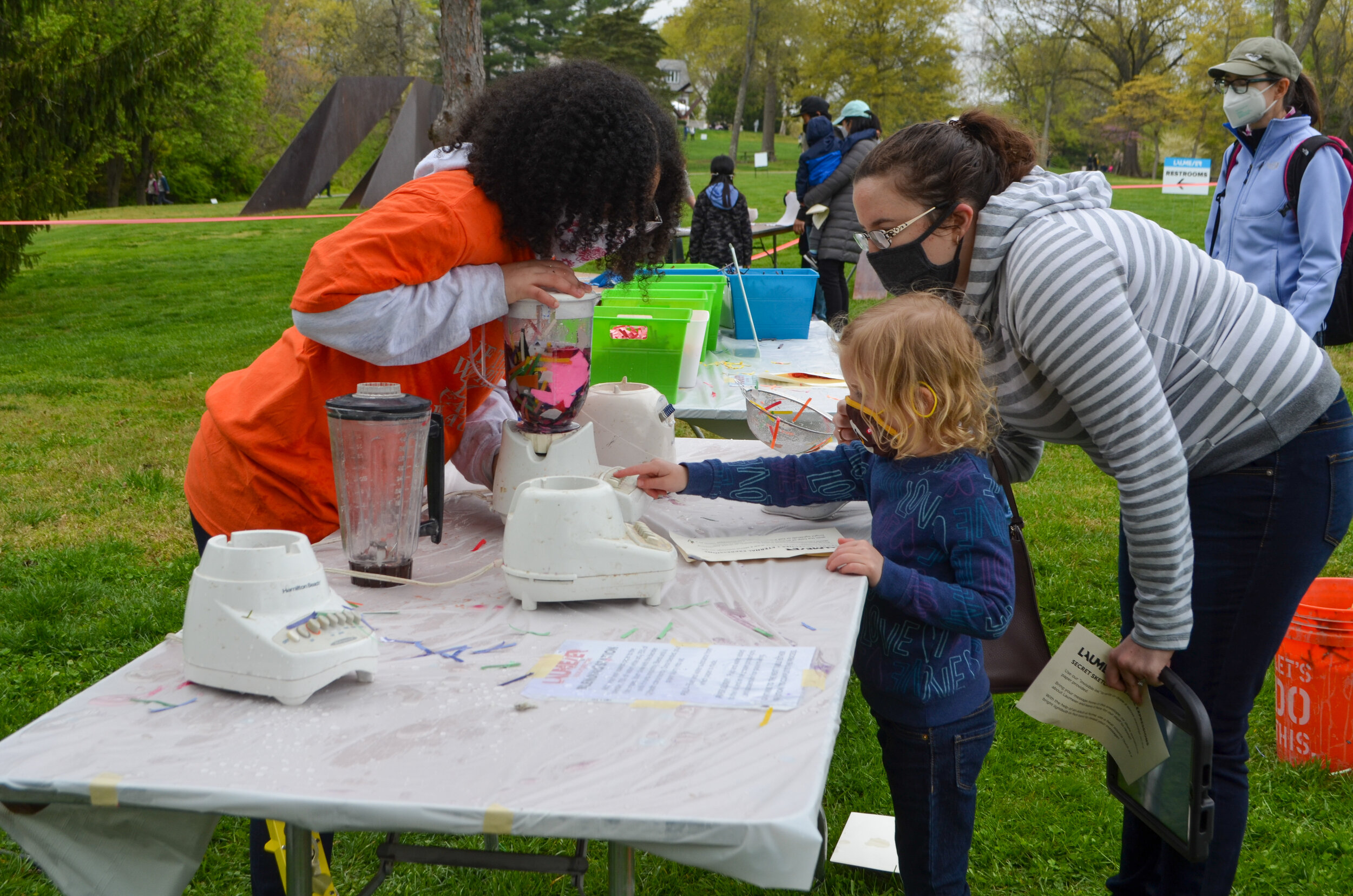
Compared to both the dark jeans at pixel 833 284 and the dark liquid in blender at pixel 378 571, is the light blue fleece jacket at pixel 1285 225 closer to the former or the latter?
the dark liquid in blender at pixel 378 571

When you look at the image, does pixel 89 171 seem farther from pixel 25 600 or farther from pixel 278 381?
pixel 278 381

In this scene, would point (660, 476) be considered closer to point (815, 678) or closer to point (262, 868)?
point (815, 678)

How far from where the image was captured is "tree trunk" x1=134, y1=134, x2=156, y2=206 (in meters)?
29.9

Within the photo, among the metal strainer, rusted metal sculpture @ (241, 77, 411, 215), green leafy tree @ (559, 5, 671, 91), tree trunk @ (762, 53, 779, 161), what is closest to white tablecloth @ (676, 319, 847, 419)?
the metal strainer

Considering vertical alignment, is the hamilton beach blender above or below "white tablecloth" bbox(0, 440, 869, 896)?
above

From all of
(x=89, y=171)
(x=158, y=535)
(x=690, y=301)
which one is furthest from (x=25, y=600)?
(x=89, y=171)

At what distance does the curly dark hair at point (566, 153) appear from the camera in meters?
1.68

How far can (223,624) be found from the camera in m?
1.16

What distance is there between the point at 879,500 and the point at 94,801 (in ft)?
3.79

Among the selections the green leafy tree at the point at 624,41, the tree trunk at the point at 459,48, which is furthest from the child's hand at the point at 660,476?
the green leafy tree at the point at 624,41

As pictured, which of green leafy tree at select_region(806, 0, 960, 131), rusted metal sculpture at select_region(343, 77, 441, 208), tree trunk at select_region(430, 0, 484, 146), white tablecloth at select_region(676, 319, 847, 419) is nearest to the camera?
white tablecloth at select_region(676, 319, 847, 419)

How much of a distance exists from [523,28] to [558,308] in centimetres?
4325

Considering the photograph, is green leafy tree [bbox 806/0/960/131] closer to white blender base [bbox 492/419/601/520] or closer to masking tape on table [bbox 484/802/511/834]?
white blender base [bbox 492/419/601/520]

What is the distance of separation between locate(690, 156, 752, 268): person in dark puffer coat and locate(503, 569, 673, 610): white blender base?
744 cm
